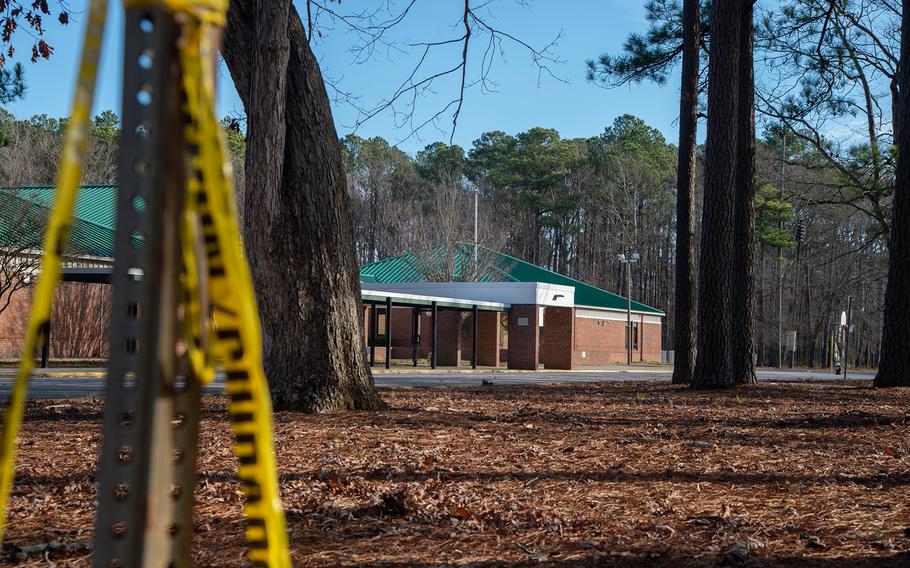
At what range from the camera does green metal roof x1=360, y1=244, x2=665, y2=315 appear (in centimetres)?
5022

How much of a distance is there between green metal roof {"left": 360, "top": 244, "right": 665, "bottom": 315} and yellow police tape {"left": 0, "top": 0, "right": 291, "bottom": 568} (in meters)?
47.4

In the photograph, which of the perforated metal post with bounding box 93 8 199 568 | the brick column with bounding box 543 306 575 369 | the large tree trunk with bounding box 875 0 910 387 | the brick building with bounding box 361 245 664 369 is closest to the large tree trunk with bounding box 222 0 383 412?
the perforated metal post with bounding box 93 8 199 568

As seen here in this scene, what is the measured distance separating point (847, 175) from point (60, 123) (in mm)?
49180

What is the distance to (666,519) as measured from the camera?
471 centimetres

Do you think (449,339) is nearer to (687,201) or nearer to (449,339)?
(449,339)

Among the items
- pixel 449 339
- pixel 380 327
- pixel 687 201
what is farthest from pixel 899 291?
pixel 380 327

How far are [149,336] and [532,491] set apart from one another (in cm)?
434

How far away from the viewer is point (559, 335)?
44.4m

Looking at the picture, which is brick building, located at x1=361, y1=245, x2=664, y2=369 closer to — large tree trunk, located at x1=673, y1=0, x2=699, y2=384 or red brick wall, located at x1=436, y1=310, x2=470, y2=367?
red brick wall, located at x1=436, y1=310, x2=470, y2=367

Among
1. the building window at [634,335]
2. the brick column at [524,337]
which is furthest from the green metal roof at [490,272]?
the brick column at [524,337]

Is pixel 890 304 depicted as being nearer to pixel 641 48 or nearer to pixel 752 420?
pixel 752 420

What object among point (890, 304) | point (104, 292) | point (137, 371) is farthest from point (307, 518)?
point (104, 292)

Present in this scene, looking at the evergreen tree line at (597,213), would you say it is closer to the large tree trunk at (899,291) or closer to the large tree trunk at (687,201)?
the large tree trunk at (687,201)

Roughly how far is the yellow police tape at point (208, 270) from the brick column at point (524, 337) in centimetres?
3976
